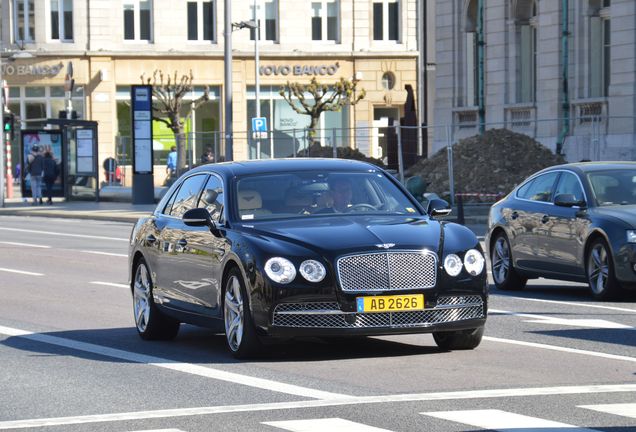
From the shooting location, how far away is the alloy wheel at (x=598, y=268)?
1648 centimetres

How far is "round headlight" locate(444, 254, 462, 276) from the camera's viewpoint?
11.4 metres

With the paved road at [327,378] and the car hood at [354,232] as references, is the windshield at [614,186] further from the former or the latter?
the car hood at [354,232]

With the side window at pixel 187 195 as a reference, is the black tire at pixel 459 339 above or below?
below

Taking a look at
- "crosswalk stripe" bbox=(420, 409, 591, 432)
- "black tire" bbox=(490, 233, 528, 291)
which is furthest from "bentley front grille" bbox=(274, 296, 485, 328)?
"black tire" bbox=(490, 233, 528, 291)

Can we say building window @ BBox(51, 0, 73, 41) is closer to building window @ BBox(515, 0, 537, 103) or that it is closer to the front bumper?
building window @ BBox(515, 0, 537, 103)

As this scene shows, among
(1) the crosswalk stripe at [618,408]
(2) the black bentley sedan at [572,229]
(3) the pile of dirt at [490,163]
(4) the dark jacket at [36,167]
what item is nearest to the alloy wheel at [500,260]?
(2) the black bentley sedan at [572,229]

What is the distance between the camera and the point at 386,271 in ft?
36.8

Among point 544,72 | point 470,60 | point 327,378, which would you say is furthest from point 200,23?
point 327,378

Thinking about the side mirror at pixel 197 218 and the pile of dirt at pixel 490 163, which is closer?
the side mirror at pixel 197 218

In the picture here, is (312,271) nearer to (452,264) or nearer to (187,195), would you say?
(452,264)

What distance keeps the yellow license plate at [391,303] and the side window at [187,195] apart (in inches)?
102

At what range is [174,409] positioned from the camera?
9.27 metres

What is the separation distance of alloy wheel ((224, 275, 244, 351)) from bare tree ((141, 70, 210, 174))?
187ft

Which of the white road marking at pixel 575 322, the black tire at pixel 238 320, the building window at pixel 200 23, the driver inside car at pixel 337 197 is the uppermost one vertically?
the building window at pixel 200 23
